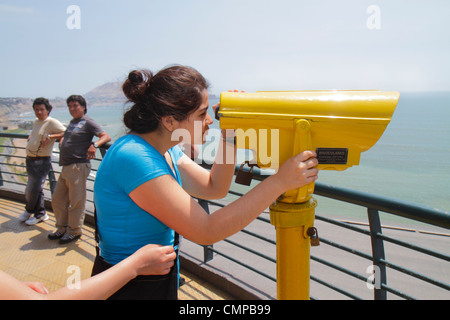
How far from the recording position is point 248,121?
96cm

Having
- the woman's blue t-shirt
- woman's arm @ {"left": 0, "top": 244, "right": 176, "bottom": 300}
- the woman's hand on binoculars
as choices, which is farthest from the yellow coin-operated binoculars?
woman's arm @ {"left": 0, "top": 244, "right": 176, "bottom": 300}

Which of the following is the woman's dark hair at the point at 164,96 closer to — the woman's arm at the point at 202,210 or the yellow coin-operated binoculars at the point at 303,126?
the yellow coin-operated binoculars at the point at 303,126

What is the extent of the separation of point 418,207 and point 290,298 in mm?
691

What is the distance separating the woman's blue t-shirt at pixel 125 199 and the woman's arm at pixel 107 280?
0.11 m

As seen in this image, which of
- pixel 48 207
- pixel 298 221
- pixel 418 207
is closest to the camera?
pixel 298 221

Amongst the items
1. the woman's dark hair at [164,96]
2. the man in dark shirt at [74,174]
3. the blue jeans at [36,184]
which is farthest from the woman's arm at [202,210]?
the blue jeans at [36,184]

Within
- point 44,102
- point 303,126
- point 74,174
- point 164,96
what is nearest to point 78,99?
point 44,102

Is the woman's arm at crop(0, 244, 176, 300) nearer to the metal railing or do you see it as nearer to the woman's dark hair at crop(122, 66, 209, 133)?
the woman's dark hair at crop(122, 66, 209, 133)

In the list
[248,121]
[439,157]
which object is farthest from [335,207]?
[439,157]

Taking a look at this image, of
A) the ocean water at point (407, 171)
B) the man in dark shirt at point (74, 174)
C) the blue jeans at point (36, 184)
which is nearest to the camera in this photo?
the man in dark shirt at point (74, 174)

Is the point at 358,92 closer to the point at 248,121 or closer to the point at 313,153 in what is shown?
the point at 313,153

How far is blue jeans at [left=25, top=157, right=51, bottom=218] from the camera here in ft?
12.3

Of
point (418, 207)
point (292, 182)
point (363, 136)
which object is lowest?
point (418, 207)

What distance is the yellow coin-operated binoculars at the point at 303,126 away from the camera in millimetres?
911
